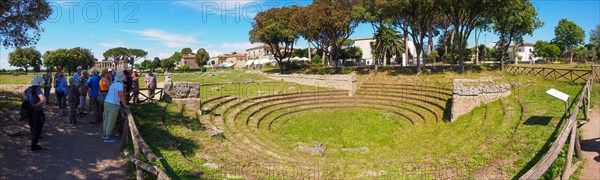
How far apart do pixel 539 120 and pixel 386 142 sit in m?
5.79

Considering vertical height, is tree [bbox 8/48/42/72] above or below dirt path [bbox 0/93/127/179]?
above

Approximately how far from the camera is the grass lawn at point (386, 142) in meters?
7.77

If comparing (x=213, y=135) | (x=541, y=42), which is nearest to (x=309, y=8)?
(x=213, y=135)

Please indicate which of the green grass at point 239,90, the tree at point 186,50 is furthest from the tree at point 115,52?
the green grass at point 239,90

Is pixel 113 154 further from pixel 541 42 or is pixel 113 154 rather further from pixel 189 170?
pixel 541 42

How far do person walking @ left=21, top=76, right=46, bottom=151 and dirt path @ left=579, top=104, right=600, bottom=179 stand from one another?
39.8 ft

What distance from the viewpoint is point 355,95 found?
23.6 metres

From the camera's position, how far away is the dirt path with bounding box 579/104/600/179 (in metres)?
6.53

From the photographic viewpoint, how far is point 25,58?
55.8 meters

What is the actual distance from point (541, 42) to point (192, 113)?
92.7 metres

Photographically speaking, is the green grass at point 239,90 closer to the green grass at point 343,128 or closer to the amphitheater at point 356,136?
the amphitheater at point 356,136

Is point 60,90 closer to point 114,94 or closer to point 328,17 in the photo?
point 114,94

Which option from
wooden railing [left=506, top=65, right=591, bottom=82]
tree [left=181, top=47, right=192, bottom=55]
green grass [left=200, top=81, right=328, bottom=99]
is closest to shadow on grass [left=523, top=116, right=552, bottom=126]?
wooden railing [left=506, top=65, right=591, bottom=82]

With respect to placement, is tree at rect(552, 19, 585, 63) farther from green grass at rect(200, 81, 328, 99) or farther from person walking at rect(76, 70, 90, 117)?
person walking at rect(76, 70, 90, 117)
